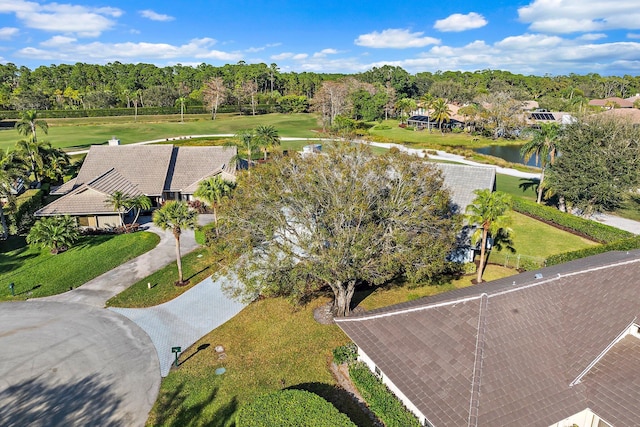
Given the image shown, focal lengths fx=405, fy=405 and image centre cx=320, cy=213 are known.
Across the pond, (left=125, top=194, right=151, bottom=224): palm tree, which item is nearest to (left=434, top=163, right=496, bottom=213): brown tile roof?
(left=125, top=194, right=151, bottom=224): palm tree

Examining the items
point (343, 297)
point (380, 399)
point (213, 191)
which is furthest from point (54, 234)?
point (380, 399)

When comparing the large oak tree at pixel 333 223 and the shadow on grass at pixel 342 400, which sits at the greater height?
the large oak tree at pixel 333 223

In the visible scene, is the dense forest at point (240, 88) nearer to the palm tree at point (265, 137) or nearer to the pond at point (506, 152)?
the pond at point (506, 152)

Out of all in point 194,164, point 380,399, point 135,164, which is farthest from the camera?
point 194,164

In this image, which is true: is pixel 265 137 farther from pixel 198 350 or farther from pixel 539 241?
pixel 198 350

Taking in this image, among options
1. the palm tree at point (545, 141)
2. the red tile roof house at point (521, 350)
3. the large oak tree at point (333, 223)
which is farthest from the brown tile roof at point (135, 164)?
the palm tree at point (545, 141)

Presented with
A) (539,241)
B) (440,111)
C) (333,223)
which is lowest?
(539,241)
